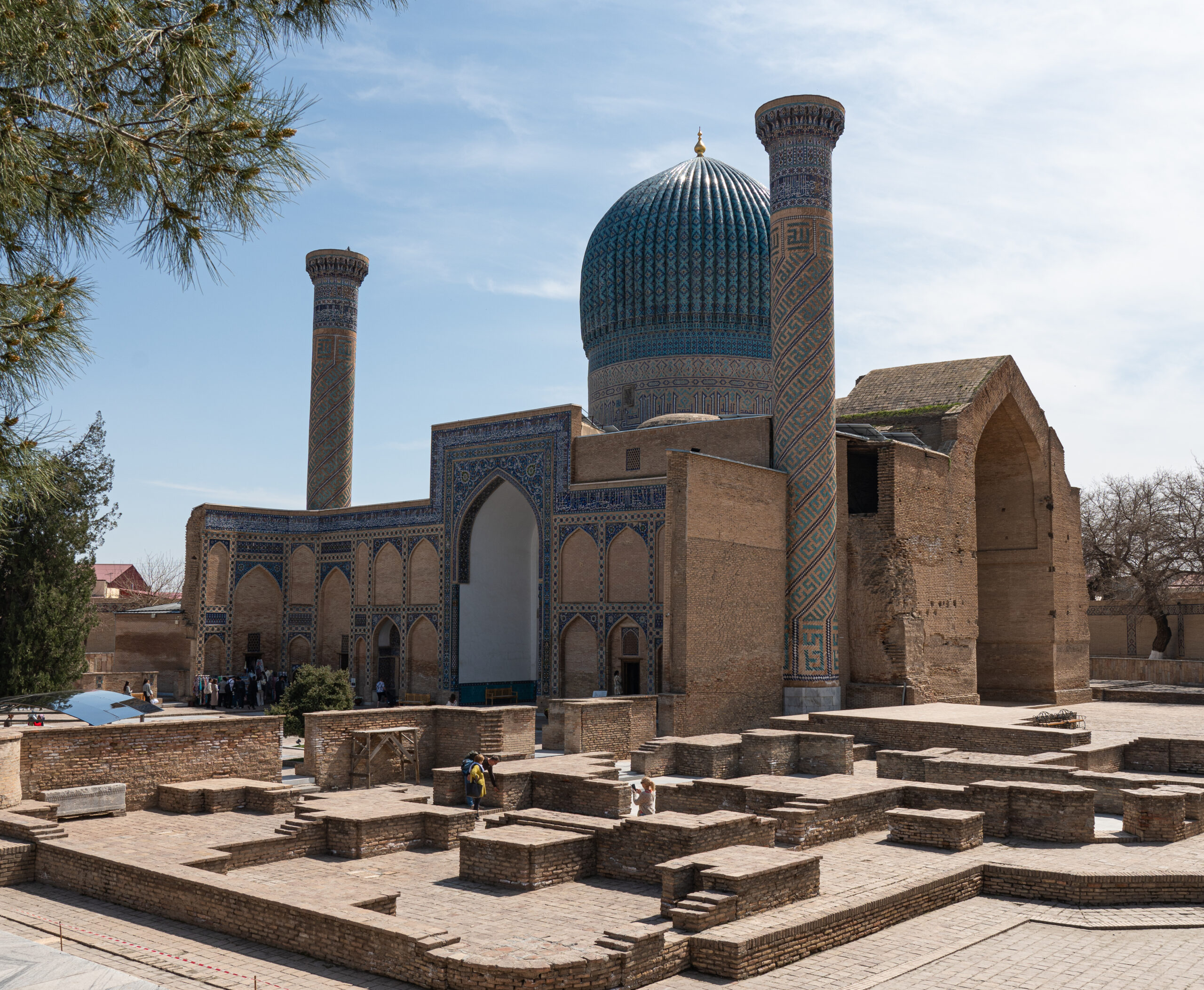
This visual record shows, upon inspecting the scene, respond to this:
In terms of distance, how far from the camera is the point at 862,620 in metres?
17.6

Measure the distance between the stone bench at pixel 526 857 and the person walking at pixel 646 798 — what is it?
6.44ft

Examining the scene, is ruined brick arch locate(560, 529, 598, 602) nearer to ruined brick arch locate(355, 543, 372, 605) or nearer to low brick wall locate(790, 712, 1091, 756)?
low brick wall locate(790, 712, 1091, 756)

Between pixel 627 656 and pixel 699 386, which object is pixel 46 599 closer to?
pixel 627 656

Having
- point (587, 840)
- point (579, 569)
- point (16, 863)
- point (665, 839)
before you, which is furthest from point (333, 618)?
point (665, 839)

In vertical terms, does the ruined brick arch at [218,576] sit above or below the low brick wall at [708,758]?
above

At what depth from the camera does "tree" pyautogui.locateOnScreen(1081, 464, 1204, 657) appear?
29016 millimetres

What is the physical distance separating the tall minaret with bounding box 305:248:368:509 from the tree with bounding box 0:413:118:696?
347 inches

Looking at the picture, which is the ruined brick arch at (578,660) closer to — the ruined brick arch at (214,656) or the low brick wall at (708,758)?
the low brick wall at (708,758)

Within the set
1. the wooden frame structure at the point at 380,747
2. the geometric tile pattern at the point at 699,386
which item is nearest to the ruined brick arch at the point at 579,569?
the geometric tile pattern at the point at 699,386

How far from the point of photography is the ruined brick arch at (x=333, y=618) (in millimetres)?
23516

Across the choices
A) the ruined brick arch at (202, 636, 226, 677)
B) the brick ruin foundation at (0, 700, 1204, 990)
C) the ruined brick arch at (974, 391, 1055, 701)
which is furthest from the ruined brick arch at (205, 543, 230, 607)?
the ruined brick arch at (974, 391, 1055, 701)

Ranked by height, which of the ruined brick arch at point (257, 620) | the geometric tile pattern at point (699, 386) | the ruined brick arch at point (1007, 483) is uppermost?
the geometric tile pattern at point (699, 386)

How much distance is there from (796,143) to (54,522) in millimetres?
12700

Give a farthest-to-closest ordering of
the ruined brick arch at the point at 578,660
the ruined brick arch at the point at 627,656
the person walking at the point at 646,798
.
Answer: the ruined brick arch at the point at 578,660, the ruined brick arch at the point at 627,656, the person walking at the point at 646,798
